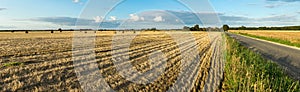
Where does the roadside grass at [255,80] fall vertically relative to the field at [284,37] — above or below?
above

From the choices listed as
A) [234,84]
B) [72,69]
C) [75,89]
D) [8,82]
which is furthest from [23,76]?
[234,84]

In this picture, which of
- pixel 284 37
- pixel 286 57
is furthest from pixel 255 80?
pixel 284 37

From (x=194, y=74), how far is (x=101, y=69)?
3260 millimetres

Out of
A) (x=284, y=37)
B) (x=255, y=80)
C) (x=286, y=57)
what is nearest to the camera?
(x=255, y=80)

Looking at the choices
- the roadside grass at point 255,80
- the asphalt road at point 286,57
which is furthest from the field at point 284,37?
the roadside grass at point 255,80

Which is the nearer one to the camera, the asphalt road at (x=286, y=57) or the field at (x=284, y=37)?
the asphalt road at (x=286, y=57)

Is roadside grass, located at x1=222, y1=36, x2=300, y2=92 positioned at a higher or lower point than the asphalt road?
higher

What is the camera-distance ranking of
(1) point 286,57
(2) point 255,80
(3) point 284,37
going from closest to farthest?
(2) point 255,80 < (1) point 286,57 < (3) point 284,37

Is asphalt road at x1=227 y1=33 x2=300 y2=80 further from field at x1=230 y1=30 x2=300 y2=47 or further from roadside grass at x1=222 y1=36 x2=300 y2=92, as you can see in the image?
field at x1=230 y1=30 x2=300 y2=47

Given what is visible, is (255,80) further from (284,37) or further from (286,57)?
(284,37)

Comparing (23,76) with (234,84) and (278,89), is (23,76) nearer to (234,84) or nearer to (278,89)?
(234,84)

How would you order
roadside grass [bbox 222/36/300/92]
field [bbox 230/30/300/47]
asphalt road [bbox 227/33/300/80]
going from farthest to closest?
field [bbox 230/30/300/47] → asphalt road [bbox 227/33/300/80] → roadside grass [bbox 222/36/300/92]

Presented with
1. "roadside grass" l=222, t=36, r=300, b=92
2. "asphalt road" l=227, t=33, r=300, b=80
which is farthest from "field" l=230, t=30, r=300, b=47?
"roadside grass" l=222, t=36, r=300, b=92

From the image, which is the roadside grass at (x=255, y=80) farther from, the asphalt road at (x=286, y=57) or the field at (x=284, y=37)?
the field at (x=284, y=37)
